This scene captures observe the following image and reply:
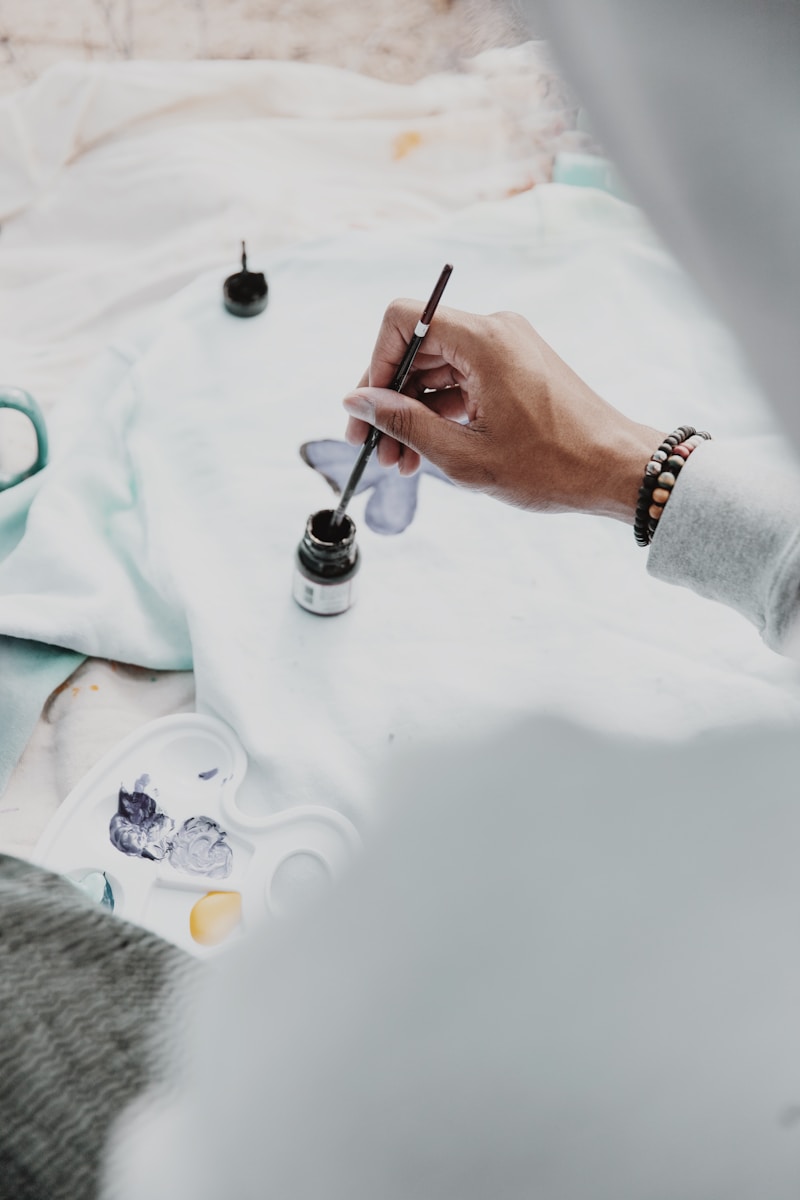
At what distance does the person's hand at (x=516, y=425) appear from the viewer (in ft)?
2.37

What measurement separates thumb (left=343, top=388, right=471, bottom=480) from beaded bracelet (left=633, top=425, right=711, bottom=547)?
137mm

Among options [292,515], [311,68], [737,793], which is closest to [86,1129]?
[737,793]

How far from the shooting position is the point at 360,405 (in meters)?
0.77

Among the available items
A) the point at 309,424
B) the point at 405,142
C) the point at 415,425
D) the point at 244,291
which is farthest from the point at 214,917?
the point at 405,142

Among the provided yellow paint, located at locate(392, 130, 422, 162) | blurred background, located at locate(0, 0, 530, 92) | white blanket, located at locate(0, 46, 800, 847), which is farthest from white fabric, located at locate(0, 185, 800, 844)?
blurred background, located at locate(0, 0, 530, 92)

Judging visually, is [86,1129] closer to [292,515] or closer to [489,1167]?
[489,1167]

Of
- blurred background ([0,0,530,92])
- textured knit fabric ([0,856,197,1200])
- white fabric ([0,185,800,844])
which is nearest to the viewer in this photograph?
textured knit fabric ([0,856,197,1200])

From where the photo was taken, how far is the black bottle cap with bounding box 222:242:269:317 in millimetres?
1078

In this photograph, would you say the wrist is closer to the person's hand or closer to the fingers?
the person's hand

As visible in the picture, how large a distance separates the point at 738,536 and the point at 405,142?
93cm

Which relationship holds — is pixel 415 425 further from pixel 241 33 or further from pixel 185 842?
pixel 241 33

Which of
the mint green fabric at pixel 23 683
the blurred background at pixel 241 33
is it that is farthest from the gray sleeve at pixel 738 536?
the blurred background at pixel 241 33

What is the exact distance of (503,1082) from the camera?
262 millimetres

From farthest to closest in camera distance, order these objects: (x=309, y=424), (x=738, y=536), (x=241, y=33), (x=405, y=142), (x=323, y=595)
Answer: (x=241, y=33), (x=405, y=142), (x=309, y=424), (x=323, y=595), (x=738, y=536)
